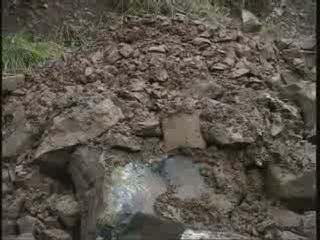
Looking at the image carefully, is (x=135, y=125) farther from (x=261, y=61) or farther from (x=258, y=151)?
(x=261, y=61)

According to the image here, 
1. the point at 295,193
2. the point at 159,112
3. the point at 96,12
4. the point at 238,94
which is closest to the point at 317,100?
the point at 238,94

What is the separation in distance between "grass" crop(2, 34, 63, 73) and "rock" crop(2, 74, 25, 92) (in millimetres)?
104

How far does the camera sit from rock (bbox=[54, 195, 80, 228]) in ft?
9.84

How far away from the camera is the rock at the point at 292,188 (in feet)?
9.46

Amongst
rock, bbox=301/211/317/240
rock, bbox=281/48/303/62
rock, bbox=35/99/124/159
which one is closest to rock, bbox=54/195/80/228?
rock, bbox=35/99/124/159

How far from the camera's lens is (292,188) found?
2918 millimetres

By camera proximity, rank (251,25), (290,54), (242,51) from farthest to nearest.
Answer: (251,25), (290,54), (242,51)

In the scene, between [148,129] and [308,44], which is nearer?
[148,129]

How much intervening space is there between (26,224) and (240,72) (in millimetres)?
1444

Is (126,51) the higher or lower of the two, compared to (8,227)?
higher

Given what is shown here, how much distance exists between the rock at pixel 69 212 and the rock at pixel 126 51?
0.93 meters

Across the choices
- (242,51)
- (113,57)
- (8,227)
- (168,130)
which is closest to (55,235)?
(8,227)

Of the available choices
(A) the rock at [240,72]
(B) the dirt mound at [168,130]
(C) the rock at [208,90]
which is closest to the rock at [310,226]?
(B) the dirt mound at [168,130]

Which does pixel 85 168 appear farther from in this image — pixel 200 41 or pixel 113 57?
pixel 200 41
